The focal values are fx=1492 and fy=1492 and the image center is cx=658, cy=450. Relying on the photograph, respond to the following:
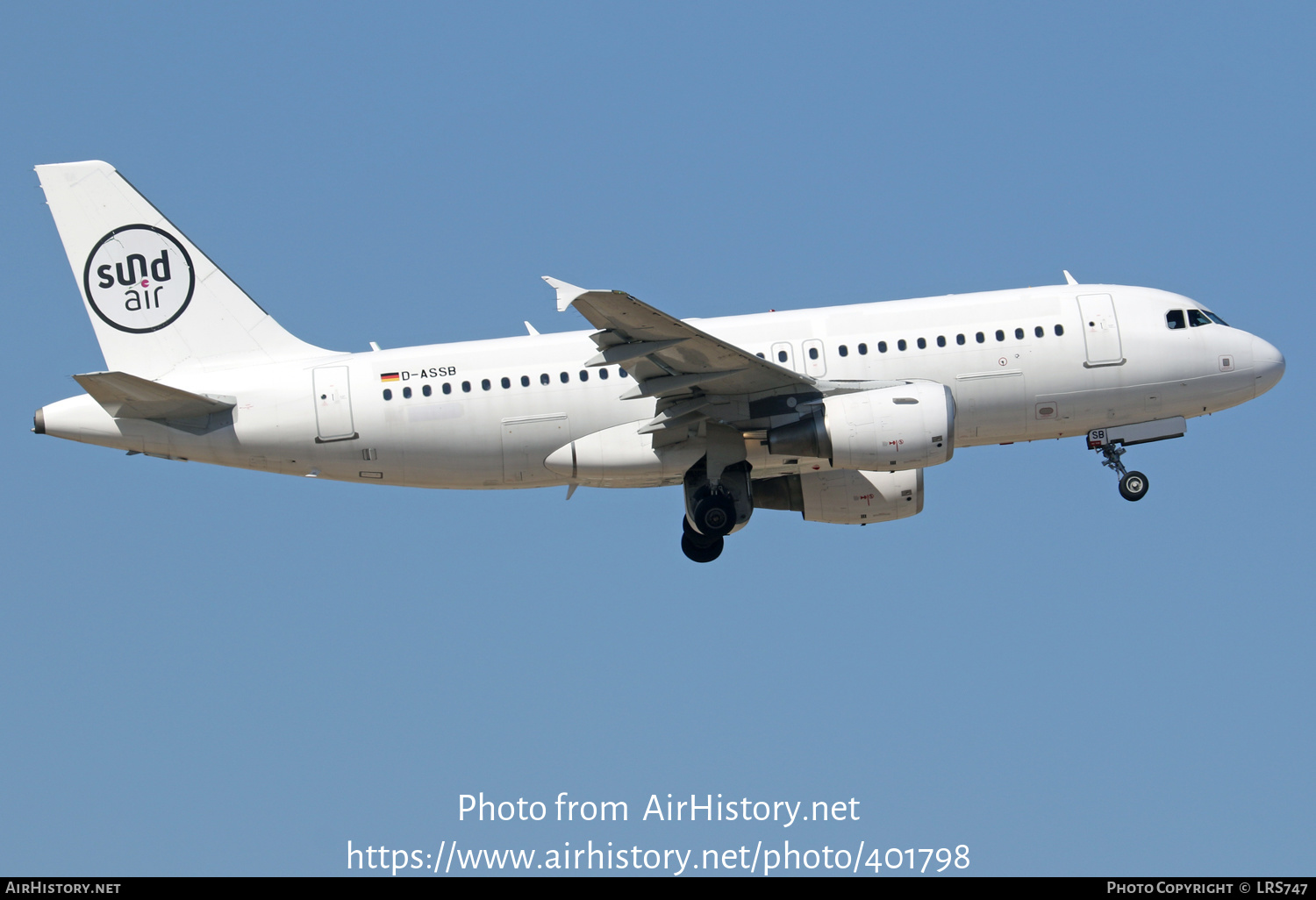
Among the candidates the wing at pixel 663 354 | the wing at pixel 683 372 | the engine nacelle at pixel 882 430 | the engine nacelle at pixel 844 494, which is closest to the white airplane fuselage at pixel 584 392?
the wing at pixel 683 372

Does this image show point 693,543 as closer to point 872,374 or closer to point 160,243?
point 872,374

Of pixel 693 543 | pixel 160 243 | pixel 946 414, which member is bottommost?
pixel 693 543

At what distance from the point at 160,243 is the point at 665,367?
12.7 meters

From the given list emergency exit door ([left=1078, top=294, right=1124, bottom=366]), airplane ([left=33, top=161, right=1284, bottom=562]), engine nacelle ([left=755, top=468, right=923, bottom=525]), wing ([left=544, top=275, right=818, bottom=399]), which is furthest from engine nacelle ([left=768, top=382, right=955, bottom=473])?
engine nacelle ([left=755, top=468, right=923, bottom=525])

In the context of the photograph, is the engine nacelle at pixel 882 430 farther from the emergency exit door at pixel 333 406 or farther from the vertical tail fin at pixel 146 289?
the vertical tail fin at pixel 146 289

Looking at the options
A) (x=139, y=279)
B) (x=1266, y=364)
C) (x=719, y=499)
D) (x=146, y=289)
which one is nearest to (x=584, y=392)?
(x=719, y=499)

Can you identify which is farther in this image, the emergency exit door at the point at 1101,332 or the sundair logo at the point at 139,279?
the sundair logo at the point at 139,279

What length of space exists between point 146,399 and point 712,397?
12.0 metres

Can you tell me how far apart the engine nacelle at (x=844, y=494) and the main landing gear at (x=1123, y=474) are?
4.26 meters

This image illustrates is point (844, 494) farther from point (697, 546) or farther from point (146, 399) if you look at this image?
point (146, 399)

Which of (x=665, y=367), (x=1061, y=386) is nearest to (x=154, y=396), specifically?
(x=665, y=367)

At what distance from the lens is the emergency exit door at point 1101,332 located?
3231 cm

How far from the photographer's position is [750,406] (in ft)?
104

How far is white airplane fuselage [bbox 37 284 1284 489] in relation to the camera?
31.9 meters
